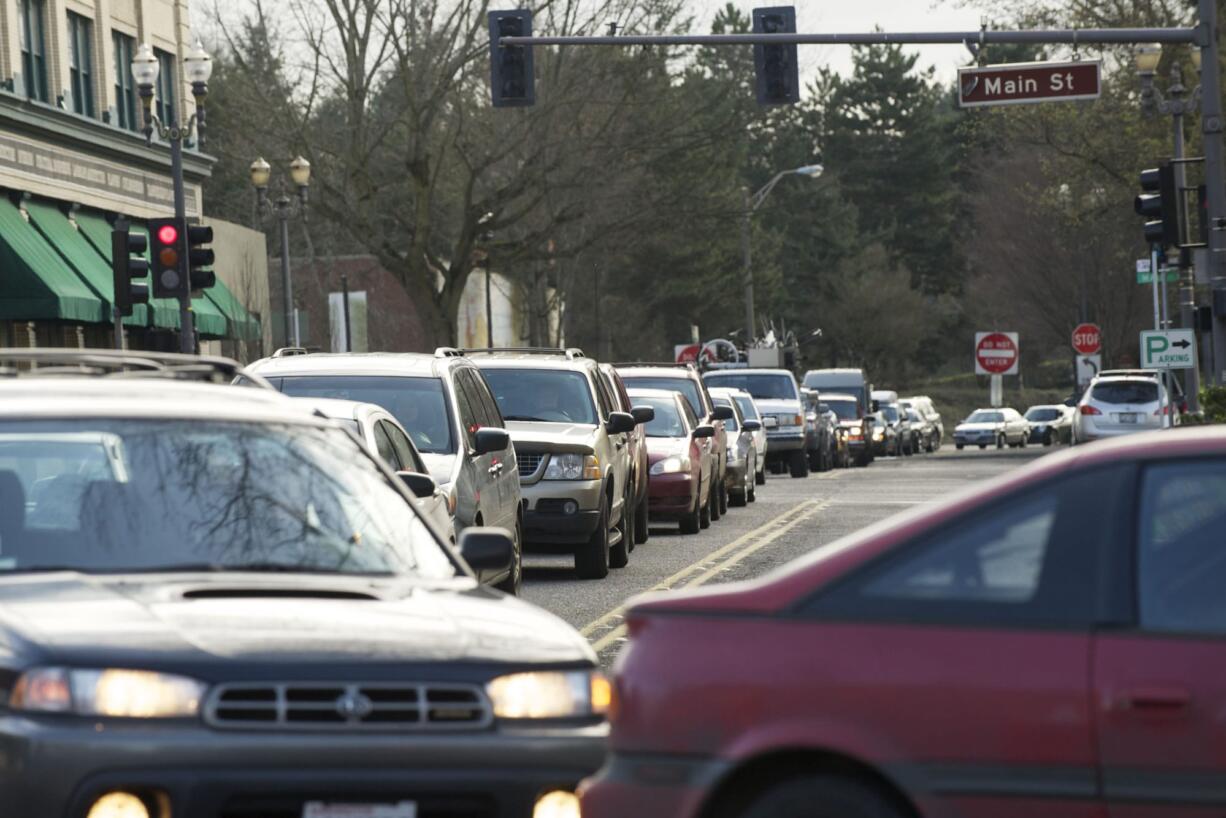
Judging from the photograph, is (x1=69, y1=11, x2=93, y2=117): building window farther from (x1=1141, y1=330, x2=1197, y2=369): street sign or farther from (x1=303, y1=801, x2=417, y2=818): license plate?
(x1=303, y1=801, x2=417, y2=818): license plate

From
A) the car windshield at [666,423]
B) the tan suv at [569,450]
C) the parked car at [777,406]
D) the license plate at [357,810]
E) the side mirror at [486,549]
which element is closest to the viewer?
the license plate at [357,810]

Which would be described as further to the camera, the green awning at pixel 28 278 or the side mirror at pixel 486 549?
the green awning at pixel 28 278

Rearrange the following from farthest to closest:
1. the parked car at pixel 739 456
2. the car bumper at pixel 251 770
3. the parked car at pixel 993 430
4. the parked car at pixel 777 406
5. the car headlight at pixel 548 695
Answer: the parked car at pixel 993 430, the parked car at pixel 777 406, the parked car at pixel 739 456, the car headlight at pixel 548 695, the car bumper at pixel 251 770

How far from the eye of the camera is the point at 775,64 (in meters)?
30.0

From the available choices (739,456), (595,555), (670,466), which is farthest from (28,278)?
(595,555)

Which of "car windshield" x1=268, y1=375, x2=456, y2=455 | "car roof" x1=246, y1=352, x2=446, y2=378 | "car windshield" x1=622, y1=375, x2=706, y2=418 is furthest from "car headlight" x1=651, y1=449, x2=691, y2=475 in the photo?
"car windshield" x1=268, y1=375, x2=456, y2=455

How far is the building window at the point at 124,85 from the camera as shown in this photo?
153 feet

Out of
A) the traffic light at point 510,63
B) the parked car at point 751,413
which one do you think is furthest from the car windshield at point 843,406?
the traffic light at point 510,63

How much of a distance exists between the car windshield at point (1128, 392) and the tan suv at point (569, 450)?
24064 millimetres

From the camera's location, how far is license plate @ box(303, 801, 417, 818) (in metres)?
6.12

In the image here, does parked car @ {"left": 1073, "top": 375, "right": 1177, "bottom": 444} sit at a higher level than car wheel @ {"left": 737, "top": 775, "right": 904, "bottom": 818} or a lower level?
lower

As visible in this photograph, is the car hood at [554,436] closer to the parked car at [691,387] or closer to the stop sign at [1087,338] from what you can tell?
the parked car at [691,387]

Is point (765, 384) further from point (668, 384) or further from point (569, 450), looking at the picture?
point (569, 450)

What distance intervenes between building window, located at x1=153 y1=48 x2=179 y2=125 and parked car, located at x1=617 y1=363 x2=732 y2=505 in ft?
→ 70.2
